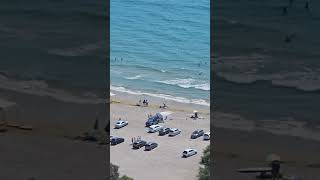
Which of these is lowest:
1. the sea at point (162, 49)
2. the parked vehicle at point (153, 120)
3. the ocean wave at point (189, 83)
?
the parked vehicle at point (153, 120)

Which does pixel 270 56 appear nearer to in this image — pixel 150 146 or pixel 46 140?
pixel 46 140

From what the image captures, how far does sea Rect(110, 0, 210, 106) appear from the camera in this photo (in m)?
11.4

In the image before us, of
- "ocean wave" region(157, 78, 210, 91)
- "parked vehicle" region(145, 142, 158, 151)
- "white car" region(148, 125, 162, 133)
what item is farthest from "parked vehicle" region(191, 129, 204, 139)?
"ocean wave" region(157, 78, 210, 91)

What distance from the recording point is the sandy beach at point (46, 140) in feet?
6.89

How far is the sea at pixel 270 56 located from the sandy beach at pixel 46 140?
1.60 feet

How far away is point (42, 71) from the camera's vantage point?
210 cm

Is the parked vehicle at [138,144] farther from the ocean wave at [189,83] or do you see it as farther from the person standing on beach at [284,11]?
the person standing on beach at [284,11]

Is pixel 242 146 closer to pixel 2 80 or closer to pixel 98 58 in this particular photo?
pixel 98 58

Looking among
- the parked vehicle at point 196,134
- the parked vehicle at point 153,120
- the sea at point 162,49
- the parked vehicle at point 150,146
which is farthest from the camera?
the sea at point 162,49

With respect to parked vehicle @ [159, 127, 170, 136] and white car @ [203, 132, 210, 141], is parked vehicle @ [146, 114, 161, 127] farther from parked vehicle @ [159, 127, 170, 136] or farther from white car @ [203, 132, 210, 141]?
white car @ [203, 132, 210, 141]

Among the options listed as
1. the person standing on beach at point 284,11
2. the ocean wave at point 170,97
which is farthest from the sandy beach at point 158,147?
the person standing on beach at point 284,11

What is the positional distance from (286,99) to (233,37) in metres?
0.26

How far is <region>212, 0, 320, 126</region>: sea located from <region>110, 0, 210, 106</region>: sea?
7230 millimetres

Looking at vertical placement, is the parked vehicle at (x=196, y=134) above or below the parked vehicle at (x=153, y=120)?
below
